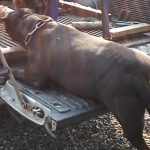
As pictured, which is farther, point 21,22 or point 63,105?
point 21,22

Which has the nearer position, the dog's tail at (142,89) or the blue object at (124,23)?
the dog's tail at (142,89)

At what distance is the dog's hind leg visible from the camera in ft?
10.3

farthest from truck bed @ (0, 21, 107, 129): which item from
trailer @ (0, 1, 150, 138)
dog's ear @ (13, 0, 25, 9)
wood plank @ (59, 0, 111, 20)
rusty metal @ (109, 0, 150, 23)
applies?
rusty metal @ (109, 0, 150, 23)

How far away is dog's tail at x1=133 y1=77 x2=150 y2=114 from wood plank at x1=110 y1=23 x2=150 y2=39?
2100 millimetres

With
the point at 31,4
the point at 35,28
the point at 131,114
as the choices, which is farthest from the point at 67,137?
the point at 31,4

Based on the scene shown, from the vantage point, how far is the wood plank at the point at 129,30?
5275mm

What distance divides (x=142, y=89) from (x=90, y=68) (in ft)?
1.63

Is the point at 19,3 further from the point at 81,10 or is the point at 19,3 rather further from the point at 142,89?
the point at 142,89

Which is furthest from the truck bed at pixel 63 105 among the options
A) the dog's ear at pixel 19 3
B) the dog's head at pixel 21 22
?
the dog's ear at pixel 19 3

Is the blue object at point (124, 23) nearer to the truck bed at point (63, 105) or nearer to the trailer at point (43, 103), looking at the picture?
the trailer at point (43, 103)

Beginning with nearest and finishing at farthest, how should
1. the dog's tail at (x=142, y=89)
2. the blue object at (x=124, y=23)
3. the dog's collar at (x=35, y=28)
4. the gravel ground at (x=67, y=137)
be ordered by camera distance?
the dog's tail at (x=142, y=89) < the gravel ground at (x=67, y=137) < the dog's collar at (x=35, y=28) < the blue object at (x=124, y=23)

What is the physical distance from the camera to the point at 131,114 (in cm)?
316

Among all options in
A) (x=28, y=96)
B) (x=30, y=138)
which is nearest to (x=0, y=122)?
(x=30, y=138)

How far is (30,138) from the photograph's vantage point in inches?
153
